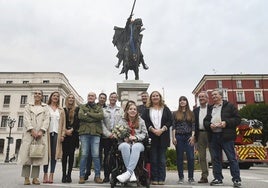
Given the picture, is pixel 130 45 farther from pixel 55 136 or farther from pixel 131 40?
pixel 55 136

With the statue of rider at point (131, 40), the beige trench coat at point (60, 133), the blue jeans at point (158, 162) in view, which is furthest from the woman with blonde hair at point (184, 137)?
the statue of rider at point (131, 40)

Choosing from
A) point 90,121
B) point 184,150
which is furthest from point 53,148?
point 184,150

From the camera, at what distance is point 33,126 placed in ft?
19.2

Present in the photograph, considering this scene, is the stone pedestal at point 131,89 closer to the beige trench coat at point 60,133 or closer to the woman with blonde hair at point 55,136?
the woman with blonde hair at point 55,136

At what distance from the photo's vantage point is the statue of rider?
520 inches

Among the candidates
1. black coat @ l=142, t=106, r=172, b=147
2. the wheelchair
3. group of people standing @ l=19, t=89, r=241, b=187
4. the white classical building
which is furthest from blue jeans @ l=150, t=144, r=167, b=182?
the white classical building

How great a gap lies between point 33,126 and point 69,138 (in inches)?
32.4

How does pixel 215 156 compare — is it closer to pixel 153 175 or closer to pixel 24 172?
pixel 153 175

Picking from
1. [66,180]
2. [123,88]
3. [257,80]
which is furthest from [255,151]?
[257,80]

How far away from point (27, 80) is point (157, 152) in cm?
5064

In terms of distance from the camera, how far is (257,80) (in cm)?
5628

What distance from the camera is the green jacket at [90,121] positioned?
604 cm

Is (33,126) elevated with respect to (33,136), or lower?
elevated

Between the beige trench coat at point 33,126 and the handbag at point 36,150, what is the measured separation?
93 mm
